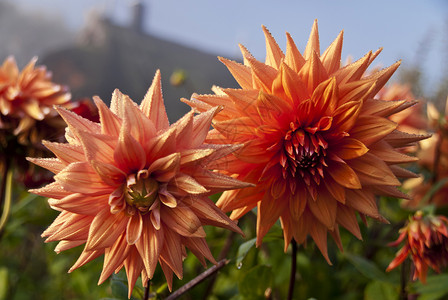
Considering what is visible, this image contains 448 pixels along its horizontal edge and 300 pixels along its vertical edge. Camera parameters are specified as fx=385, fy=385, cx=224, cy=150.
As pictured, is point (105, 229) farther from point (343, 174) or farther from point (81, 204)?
point (343, 174)

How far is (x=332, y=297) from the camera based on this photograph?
159 cm

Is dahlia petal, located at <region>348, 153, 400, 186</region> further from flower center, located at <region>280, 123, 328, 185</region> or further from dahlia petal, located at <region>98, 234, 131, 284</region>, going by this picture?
dahlia petal, located at <region>98, 234, 131, 284</region>

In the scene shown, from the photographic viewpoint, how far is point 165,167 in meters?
0.57

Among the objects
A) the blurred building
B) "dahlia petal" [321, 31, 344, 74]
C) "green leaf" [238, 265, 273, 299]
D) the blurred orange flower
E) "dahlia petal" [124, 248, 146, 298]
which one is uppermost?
"dahlia petal" [321, 31, 344, 74]

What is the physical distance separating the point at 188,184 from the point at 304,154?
244 millimetres

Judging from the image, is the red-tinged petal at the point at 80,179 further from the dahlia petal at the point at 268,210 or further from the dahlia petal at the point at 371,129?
the dahlia petal at the point at 371,129

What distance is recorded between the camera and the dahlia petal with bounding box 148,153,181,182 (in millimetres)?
547

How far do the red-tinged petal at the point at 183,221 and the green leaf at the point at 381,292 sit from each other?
3.15 feet

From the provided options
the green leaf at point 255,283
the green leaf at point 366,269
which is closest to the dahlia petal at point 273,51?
the green leaf at point 255,283

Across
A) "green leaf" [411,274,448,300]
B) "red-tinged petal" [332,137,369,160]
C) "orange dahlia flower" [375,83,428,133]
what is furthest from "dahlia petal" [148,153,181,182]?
"orange dahlia flower" [375,83,428,133]

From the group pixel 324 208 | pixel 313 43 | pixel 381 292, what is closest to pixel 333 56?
pixel 313 43

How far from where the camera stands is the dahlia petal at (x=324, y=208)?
27.3 inches

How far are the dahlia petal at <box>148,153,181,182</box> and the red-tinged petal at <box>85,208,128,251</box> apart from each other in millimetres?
86

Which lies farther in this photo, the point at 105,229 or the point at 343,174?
the point at 343,174
